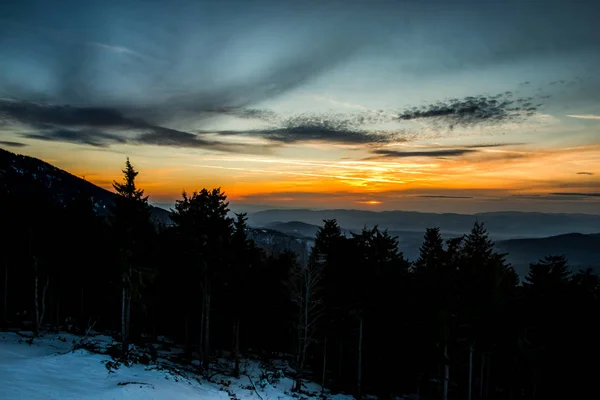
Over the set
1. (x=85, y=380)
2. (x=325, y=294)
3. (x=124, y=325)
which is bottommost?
(x=124, y=325)

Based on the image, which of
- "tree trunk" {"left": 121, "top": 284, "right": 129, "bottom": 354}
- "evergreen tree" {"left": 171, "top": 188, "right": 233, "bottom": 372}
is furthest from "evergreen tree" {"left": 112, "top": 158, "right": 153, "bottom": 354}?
"evergreen tree" {"left": 171, "top": 188, "right": 233, "bottom": 372}

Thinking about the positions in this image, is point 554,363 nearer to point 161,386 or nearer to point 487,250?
point 487,250

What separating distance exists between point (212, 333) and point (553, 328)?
31.6 m

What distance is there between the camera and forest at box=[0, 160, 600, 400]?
Answer: 24.8m

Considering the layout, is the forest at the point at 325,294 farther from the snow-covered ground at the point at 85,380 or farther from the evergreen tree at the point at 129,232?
the snow-covered ground at the point at 85,380

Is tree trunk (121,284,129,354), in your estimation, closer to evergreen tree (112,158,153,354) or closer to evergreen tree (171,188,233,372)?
evergreen tree (112,158,153,354)

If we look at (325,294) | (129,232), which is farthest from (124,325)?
(325,294)

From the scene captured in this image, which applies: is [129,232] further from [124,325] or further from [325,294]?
[325,294]

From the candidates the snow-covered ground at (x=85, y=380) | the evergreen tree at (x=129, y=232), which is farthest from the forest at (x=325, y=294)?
the snow-covered ground at (x=85, y=380)

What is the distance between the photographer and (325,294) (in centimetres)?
2931

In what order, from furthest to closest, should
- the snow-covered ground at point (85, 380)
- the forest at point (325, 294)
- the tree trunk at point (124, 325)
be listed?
the forest at point (325, 294)
the tree trunk at point (124, 325)
the snow-covered ground at point (85, 380)

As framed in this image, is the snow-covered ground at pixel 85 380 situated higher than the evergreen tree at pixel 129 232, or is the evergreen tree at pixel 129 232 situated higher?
the evergreen tree at pixel 129 232

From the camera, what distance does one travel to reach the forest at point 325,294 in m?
24.8

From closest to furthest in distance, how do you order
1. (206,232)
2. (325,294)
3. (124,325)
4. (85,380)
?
(85,380)
(124,325)
(206,232)
(325,294)
